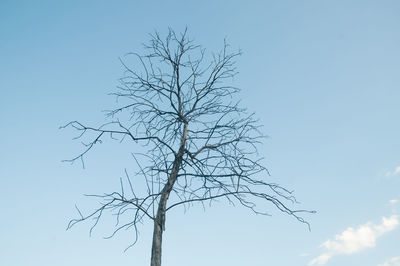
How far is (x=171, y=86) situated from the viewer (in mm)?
3961

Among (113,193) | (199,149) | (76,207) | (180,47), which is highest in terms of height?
(180,47)

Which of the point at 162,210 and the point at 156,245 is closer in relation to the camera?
the point at 156,245

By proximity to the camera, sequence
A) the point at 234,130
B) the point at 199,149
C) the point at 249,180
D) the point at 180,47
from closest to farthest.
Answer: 1. the point at 249,180
2. the point at 199,149
3. the point at 234,130
4. the point at 180,47

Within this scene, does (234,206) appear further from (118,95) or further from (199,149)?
(118,95)

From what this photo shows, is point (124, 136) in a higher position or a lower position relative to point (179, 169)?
higher

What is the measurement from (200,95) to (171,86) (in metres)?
0.45

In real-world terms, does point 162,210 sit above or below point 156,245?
above

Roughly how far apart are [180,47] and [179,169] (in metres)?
1.91

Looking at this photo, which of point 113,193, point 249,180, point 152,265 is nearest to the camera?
point 152,265

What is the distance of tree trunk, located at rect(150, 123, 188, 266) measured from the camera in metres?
2.83

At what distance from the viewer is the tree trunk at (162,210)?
283 centimetres

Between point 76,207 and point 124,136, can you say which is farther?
point 124,136

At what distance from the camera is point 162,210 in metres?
3.08

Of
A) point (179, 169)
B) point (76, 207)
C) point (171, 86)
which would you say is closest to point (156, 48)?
point (171, 86)
